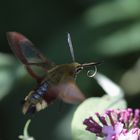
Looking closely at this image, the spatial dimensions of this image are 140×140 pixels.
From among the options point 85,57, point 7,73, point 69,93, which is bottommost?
point 85,57

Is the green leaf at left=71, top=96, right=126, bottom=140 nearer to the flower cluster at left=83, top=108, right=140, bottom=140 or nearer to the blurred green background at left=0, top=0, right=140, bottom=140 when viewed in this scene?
the flower cluster at left=83, top=108, right=140, bottom=140

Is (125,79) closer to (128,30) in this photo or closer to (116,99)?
(128,30)

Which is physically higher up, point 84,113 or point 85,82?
point 84,113

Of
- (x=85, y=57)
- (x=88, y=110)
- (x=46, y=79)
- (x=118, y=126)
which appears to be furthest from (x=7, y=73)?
(x=46, y=79)

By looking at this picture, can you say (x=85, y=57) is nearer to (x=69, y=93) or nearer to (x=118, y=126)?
(x=118, y=126)

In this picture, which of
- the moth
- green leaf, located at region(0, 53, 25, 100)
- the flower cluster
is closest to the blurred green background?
green leaf, located at region(0, 53, 25, 100)

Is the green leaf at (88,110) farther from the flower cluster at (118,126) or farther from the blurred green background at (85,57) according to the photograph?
the blurred green background at (85,57)

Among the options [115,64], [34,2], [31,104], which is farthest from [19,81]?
[31,104]
